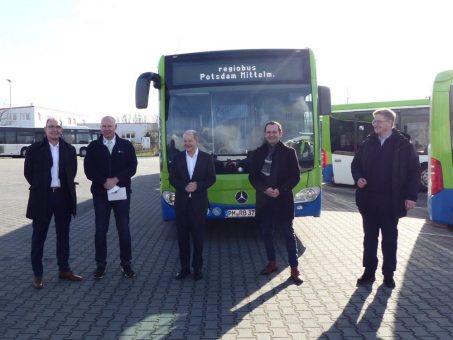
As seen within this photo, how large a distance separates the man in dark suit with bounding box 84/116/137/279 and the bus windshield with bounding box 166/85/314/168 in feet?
5.86

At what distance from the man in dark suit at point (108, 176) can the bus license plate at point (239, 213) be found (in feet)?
6.57

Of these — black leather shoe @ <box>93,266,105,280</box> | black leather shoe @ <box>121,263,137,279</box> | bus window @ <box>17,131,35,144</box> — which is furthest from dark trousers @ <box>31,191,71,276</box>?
bus window @ <box>17,131,35,144</box>

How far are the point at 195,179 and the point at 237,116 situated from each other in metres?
2.05

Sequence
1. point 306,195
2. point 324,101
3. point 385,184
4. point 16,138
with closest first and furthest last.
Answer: point 385,184 < point 306,195 < point 324,101 < point 16,138

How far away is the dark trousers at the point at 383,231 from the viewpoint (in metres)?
4.98

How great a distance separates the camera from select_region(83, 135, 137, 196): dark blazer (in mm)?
5266

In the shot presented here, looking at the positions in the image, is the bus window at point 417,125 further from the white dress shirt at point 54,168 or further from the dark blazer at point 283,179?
the white dress shirt at point 54,168

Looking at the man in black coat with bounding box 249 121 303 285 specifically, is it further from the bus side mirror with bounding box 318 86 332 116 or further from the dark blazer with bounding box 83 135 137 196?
the bus side mirror with bounding box 318 86 332 116

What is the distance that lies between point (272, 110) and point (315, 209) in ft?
5.40

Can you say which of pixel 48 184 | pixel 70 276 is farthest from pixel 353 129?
pixel 48 184

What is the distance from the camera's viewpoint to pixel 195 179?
17.5 feet

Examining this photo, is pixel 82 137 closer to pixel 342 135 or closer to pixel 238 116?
pixel 342 135

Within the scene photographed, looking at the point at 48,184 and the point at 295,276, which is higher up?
the point at 48,184

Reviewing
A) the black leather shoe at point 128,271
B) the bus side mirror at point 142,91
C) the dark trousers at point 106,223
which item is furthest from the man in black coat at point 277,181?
the bus side mirror at point 142,91
